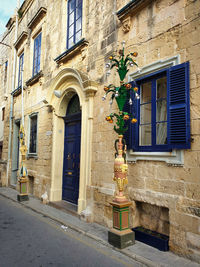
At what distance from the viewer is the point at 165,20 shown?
15.1 ft

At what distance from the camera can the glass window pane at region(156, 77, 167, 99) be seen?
4.80m

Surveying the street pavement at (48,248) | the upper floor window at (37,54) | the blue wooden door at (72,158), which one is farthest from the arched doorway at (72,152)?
the upper floor window at (37,54)

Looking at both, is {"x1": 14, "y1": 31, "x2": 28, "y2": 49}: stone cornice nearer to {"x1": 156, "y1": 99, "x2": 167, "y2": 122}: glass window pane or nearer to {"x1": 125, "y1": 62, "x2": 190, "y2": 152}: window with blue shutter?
{"x1": 125, "y1": 62, "x2": 190, "y2": 152}: window with blue shutter

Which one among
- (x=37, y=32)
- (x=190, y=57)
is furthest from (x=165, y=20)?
(x=37, y=32)

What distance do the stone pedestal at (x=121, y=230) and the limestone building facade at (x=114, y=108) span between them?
0.49 meters

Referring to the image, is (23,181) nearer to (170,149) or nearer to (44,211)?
(44,211)

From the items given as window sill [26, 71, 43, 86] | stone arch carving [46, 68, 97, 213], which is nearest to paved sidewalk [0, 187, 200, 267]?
stone arch carving [46, 68, 97, 213]

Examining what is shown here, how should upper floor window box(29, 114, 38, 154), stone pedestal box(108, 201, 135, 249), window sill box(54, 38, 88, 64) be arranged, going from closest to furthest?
stone pedestal box(108, 201, 135, 249), window sill box(54, 38, 88, 64), upper floor window box(29, 114, 38, 154)

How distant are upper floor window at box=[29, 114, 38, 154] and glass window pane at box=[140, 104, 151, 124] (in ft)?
20.7

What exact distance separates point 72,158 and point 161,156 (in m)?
3.93

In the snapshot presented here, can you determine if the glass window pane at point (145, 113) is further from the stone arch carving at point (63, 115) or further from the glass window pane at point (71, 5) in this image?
the glass window pane at point (71, 5)

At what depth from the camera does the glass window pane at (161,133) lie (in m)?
4.59

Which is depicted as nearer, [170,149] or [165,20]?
[170,149]

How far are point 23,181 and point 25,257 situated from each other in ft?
16.4
